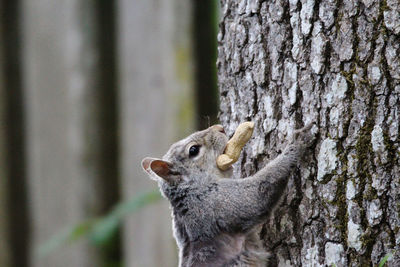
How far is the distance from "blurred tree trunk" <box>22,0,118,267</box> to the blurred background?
18 mm

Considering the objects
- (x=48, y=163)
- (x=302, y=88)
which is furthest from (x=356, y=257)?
(x=48, y=163)

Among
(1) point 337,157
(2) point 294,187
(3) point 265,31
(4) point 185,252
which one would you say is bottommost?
(4) point 185,252

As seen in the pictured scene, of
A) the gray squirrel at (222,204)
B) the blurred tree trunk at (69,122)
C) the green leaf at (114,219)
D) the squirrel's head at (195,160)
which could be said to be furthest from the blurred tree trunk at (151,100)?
the gray squirrel at (222,204)

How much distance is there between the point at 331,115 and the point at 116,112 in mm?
5708

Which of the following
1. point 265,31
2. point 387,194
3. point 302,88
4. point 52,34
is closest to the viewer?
point 387,194

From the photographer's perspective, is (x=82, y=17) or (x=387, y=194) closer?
(x=387, y=194)

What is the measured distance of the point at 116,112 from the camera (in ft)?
27.5

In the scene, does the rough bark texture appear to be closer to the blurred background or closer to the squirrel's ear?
the squirrel's ear

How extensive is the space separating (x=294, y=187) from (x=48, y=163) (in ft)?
31.2

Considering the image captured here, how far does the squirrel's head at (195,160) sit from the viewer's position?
3.54 metres

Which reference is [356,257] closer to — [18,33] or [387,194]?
[387,194]

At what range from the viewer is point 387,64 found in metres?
2.81

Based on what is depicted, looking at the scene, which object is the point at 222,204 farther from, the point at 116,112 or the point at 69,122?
the point at 69,122

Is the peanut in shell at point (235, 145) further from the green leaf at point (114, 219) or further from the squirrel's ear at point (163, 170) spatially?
the green leaf at point (114, 219)
